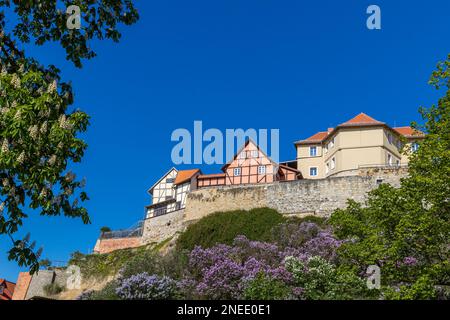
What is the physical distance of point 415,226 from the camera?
1569cm

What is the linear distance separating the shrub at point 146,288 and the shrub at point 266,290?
4.20 meters

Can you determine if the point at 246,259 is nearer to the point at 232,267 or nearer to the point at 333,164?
the point at 232,267

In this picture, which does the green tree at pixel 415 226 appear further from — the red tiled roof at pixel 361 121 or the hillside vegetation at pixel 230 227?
the red tiled roof at pixel 361 121

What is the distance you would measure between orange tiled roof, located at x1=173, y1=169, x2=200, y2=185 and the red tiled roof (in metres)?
15.4

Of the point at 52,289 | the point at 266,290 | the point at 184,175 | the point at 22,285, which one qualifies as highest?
the point at 184,175

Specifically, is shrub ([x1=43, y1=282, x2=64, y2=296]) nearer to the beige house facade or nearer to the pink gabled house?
the pink gabled house

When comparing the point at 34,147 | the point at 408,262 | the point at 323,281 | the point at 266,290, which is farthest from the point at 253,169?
the point at 34,147

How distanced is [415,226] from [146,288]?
12.5 meters

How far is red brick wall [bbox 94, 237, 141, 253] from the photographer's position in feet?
155

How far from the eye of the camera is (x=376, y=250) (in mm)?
16328

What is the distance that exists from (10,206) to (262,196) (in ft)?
111

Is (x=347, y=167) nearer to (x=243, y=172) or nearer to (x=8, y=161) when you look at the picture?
(x=243, y=172)
